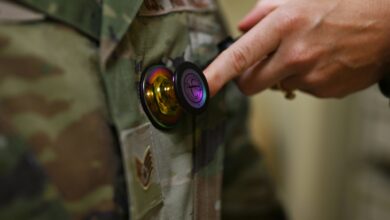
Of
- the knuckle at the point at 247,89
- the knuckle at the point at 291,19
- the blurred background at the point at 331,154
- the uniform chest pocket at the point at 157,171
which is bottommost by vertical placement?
the blurred background at the point at 331,154

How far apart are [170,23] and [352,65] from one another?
8.9 inches

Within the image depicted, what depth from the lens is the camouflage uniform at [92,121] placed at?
0.98ft

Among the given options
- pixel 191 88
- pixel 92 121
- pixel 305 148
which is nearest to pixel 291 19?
pixel 191 88

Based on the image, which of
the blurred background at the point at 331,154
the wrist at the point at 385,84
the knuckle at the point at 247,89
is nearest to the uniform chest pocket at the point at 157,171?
the knuckle at the point at 247,89

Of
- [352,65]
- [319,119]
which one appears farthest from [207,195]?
[319,119]

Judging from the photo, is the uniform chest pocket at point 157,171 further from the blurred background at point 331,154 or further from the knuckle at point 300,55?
the blurred background at point 331,154

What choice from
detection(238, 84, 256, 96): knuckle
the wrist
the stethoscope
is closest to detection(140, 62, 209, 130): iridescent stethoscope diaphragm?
the stethoscope

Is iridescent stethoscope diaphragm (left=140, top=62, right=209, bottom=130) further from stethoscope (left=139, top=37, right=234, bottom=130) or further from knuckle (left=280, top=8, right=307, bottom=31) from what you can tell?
knuckle (left=280, top=8, right=307, bottom=31)

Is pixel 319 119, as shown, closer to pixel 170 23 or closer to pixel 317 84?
pixel 317 84

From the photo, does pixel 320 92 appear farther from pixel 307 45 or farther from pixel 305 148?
pixel 305 148

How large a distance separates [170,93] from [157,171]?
74 millimetres

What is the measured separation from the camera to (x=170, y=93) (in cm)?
41

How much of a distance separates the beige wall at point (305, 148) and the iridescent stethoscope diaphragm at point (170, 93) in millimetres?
821

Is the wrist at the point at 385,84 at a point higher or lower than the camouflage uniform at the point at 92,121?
lower
